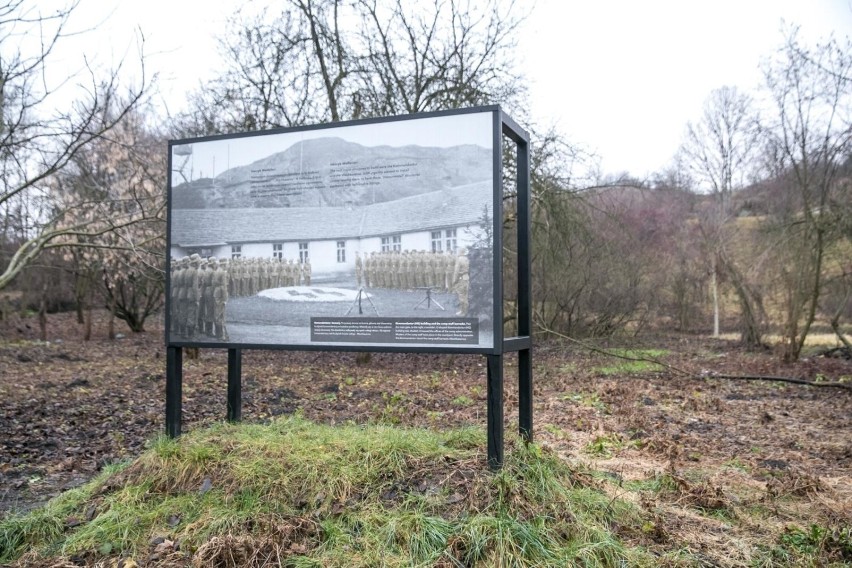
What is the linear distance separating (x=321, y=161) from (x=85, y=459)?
12.9ft

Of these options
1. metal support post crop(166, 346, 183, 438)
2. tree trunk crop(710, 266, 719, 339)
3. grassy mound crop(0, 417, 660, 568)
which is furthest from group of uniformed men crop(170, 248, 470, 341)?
tree trunk crop(710, 266, 719, 339)

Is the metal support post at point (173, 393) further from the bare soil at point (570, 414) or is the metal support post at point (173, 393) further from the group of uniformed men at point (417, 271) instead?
the group of uniformed men at point (417, 271)

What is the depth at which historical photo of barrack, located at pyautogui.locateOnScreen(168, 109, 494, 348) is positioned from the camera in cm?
507

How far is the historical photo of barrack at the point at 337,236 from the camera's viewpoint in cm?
507

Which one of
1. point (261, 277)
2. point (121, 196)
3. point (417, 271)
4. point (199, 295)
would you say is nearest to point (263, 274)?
point (261, 277)

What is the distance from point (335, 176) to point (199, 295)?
1.63 meters

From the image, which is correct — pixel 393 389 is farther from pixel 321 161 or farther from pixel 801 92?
pixel 801 92

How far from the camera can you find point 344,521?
177 inches

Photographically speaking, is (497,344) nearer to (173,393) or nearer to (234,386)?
(234,386)

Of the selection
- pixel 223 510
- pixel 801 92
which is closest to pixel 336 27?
pixel 801 92

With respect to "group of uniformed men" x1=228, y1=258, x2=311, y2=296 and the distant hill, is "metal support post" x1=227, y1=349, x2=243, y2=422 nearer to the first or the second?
"group of uniformed men" x1=228, y1=258, x2=311, y2=296

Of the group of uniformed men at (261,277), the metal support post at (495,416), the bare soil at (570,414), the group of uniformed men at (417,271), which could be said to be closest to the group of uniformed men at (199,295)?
the group of uniformed men at (261,277)

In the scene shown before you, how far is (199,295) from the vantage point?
240 inches

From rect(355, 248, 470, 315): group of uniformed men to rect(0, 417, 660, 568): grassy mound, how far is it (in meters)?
1.18
